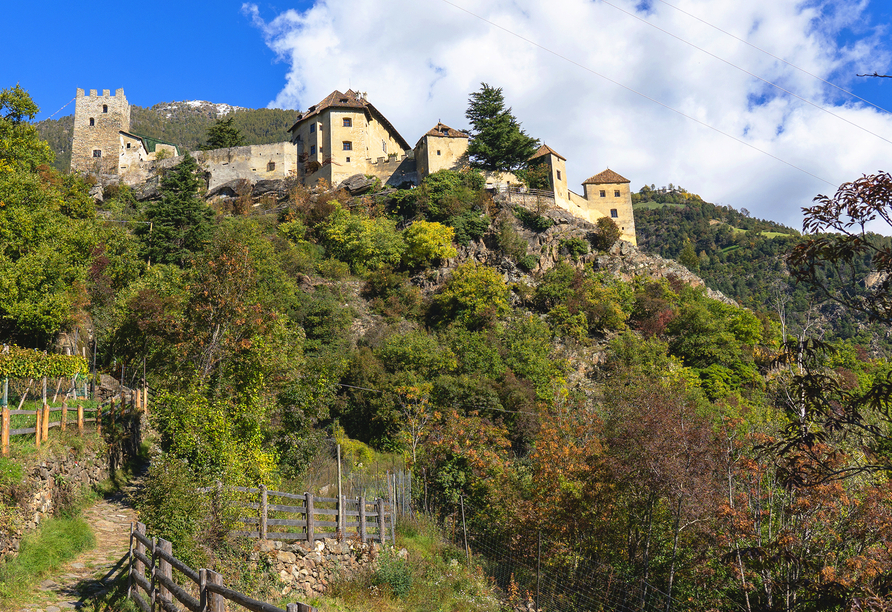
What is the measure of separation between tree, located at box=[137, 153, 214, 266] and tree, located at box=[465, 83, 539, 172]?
73.9 feet

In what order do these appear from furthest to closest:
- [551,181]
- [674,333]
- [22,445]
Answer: [551,181], [674,333], [22,445]

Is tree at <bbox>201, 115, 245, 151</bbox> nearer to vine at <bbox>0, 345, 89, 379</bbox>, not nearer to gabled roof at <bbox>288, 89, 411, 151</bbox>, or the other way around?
gabled roof at <bbox>288, 89, 411, 151</bbox>

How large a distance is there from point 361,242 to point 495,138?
16.9m

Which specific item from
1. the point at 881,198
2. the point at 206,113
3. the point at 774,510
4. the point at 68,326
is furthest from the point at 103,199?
the point at 206,113

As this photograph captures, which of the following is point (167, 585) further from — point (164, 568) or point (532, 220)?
point (532, 220)

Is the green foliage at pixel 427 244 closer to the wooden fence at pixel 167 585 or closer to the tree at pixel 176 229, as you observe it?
the tree at pixel 176 229

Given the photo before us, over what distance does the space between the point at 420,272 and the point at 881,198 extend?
3935 cm

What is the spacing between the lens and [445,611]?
1462 centimetres

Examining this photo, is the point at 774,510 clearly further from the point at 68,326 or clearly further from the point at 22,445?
the point at 68,326

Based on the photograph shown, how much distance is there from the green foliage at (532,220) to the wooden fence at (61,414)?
3132 centimetres

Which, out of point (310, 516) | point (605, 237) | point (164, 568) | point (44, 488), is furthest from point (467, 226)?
point (164, 568)

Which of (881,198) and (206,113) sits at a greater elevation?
(206,113)

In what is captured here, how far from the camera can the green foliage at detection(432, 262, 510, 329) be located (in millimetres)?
39125

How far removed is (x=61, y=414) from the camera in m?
16.3
